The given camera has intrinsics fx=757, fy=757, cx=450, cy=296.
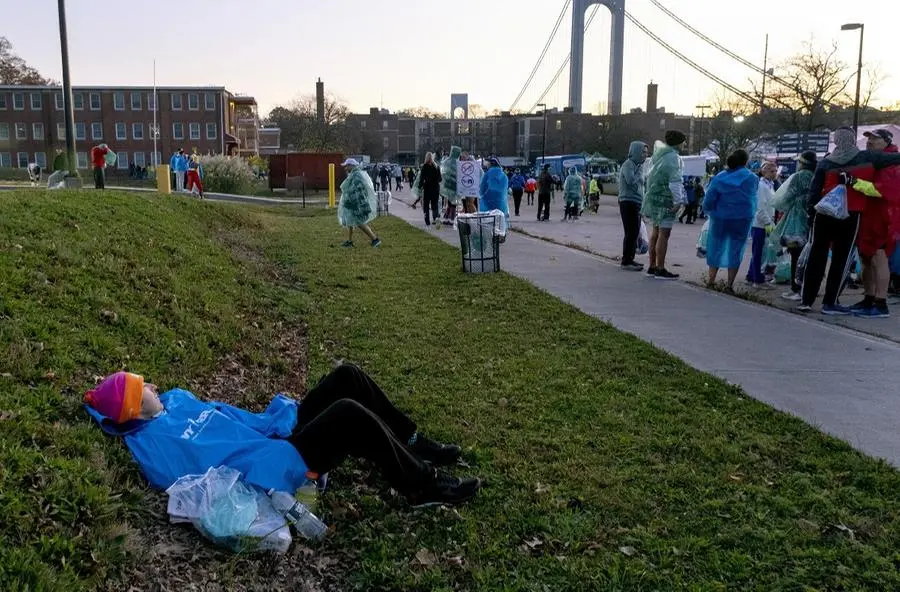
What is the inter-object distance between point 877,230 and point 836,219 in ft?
1.52

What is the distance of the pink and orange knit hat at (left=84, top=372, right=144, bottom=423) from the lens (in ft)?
12.0

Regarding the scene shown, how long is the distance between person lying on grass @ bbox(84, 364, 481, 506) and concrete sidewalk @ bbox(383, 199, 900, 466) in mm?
2572

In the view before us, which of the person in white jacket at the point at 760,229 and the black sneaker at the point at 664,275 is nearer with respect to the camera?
the person in white jacket at the point at 760,229

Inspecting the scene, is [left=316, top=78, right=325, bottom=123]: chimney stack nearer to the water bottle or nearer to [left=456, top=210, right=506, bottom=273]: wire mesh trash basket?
[left=456, top=210, right=506, bottom=273]: wire mesh trash basket

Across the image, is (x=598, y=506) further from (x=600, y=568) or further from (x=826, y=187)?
→ (x=826, y=187)

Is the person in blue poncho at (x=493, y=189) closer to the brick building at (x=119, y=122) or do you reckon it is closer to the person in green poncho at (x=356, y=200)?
the person in green poncho at (x=356, y=200)

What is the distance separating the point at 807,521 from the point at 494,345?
3566 mm

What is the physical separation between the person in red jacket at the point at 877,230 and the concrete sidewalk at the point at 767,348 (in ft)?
3.10

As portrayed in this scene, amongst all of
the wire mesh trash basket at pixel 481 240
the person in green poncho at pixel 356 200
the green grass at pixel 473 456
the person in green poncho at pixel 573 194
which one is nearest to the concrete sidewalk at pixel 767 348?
the green grass at pixel 473 456

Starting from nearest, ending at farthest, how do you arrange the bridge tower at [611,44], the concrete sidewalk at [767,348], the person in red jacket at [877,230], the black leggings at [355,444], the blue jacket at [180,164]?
the black leggings at [355,444] → the concrete sidewalk at [767,348] → the person in red jacket at [877,230] → the blue jacket at [180,164] → the bridge tower at [611,44]

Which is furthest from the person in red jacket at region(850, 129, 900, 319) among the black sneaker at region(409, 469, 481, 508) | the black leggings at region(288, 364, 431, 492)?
the black leggings at region(288, 364, 431, 492)

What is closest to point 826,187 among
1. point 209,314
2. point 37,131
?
point 209,314

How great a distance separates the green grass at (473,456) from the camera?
10.0ft

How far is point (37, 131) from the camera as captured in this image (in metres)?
80.9
